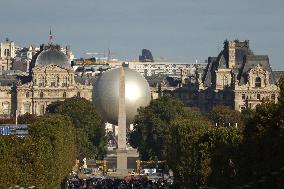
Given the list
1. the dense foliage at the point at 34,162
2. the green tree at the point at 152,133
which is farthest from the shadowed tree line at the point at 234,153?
the green tree at the point at 152,133

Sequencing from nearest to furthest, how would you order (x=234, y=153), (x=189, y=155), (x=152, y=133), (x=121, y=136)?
(x=234, y=153), (x=189, y=155), (x=121, y=136), (x=152, y=133)

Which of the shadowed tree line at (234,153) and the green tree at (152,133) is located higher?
the green tree at (152,133)

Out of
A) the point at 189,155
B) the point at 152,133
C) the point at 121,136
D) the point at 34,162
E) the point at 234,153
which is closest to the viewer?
the point at 234,153

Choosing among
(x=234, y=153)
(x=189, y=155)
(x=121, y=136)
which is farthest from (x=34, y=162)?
(x=121, y=136)

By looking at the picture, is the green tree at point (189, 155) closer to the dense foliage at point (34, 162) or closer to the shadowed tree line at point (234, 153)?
the shadowed tree line at point (234, 153)

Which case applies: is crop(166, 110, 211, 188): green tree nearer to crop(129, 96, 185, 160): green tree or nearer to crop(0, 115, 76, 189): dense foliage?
crop(0, 115, 76, 189): dense foliage

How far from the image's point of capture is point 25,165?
106250 millimetres

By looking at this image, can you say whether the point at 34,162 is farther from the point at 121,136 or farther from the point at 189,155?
the point at 121,136

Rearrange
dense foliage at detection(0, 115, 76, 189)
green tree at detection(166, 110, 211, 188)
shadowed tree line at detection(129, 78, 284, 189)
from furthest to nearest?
green tree at detection(166, 110, 211, 188) → dense foliage at detection(0, 115, 76, 189) → shadowed tree line at detection(129, 78, 284, 189)

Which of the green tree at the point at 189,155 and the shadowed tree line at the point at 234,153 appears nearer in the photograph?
the shadowed tree line at the point at 234,153

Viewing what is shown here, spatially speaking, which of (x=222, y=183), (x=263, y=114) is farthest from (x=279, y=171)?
(x=222, y=183)

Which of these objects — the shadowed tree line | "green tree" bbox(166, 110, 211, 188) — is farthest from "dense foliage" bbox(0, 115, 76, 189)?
the shadowed tree line

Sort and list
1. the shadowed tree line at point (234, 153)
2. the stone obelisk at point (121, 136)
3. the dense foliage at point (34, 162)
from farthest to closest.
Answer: the stone obelisk at point (121, 136)
the dense foliage at point (34, 162)
the shadowed tree line at point (234, 153)

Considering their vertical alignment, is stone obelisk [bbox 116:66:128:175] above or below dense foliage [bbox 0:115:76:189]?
above
